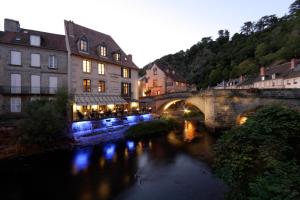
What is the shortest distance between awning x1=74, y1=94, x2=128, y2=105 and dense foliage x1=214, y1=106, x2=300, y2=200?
1993cm

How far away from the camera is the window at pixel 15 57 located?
2141 centimetres

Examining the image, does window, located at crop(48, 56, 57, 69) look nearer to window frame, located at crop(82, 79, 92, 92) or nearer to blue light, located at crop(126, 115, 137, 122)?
→ window frame, located at crop(82, 79, 92, 92)

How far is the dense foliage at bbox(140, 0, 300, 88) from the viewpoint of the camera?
55.8 metres

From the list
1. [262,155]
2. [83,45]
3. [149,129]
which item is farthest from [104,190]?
[83,45]

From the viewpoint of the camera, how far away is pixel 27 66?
22234 millimetres

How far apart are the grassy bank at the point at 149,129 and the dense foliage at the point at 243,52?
35.4m

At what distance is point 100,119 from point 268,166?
1979cm

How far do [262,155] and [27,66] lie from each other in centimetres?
2290

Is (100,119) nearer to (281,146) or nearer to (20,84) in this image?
(20,84)

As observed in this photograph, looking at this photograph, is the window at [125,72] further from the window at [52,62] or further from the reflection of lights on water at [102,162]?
the reflection of lights on water at [102,162]

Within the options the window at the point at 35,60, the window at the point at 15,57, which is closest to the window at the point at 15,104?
the window at the point at 15,57

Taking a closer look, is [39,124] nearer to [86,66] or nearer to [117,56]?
[86,66]

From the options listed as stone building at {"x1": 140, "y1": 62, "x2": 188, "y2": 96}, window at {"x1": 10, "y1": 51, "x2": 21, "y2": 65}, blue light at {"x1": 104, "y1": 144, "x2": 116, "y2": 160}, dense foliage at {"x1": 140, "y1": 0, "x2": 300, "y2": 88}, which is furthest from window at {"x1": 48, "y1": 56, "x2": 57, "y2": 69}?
dense foliage at {"x1": 140, "y1": 0, "x2": 300, "y2": 88}

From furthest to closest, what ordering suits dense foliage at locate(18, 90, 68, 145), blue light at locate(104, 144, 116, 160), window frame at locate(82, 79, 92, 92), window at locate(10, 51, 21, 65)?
window frame at locate(82, 79, 92, 92), window at locate(10, 51, 21, 65), blue light at locate(104, 144, 116, 160), dense foliage at locate(18, 90, 68, 145)
